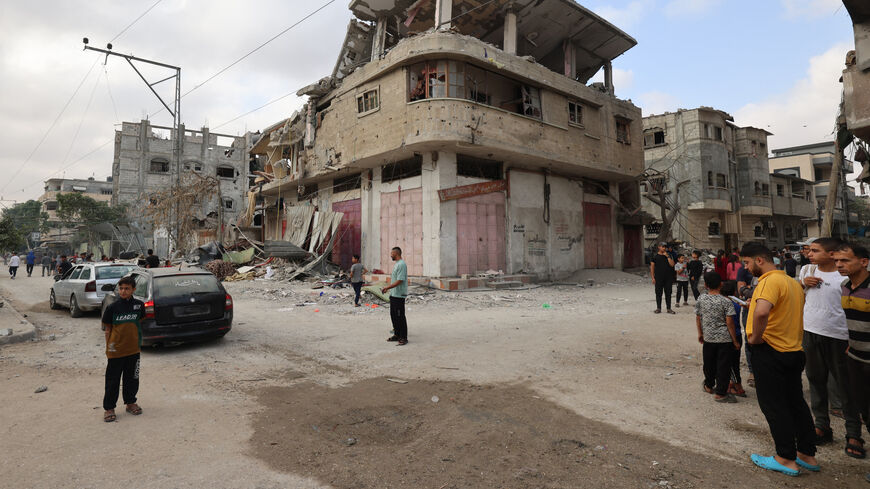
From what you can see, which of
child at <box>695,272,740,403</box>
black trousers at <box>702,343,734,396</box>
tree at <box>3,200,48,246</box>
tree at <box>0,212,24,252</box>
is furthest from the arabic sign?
tree at <box>3,200,48,246</box>

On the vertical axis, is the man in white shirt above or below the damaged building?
below

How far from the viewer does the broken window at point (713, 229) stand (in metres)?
29.8

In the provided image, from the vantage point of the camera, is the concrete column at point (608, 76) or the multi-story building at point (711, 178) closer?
the concrete column at point (608, 76)

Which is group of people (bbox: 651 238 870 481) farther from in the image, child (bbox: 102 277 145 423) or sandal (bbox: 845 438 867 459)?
child (bbox: 102 277 145 423)

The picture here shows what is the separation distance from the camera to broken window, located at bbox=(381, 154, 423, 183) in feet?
49.5

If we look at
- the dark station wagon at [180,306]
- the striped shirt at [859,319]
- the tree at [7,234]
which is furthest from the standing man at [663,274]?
the tree at [7,234]

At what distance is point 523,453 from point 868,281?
9.36 ft

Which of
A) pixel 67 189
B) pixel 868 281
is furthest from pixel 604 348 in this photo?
pixel 67 189

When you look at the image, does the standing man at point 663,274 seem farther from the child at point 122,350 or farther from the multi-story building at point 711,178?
the multi-story building at point 711,178

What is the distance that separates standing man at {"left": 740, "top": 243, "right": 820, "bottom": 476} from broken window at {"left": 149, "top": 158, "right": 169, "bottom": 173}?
51.6m

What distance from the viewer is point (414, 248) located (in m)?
14.9

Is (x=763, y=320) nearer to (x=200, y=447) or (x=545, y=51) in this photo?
(x=200, y=447)

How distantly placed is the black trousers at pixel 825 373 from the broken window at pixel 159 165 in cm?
5174

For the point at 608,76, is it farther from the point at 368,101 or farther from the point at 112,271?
the point at 112,271
